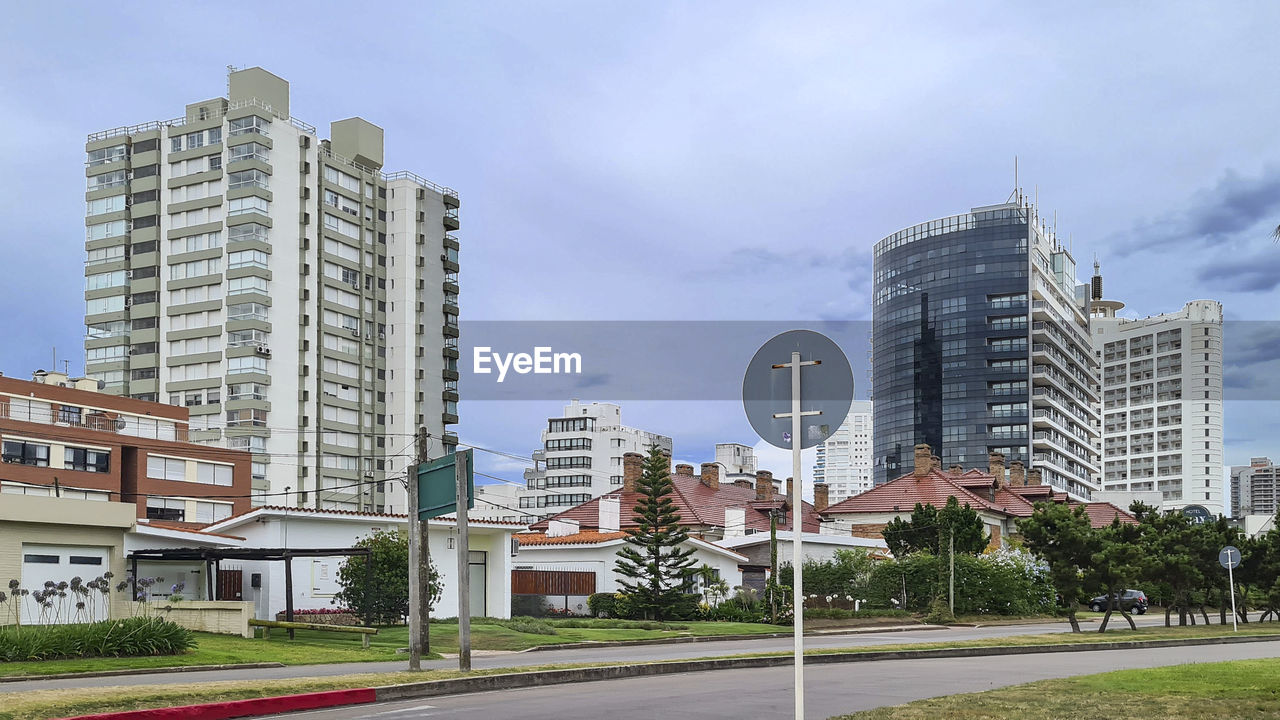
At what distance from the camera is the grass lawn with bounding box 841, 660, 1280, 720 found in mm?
13617

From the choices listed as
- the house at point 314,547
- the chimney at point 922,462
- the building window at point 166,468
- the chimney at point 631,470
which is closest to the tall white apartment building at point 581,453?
the chimney at point 922,462

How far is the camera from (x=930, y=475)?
246 ft

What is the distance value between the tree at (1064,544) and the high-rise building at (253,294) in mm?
63963

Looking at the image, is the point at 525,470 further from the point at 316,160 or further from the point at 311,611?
the point at 311,611

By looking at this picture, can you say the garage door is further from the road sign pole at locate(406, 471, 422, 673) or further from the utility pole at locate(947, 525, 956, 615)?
the utility pole at locate(947, 525, 956, 615)

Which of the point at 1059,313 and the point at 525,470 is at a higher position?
the point at 1059,313

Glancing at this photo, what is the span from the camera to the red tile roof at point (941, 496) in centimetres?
7119

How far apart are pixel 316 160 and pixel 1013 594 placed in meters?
68.2

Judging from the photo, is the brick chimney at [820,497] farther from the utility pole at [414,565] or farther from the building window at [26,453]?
the utility pole at [414,565]

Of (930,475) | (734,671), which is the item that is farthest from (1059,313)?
(734,671)

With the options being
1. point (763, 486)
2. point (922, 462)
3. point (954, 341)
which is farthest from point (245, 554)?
point (954, 341)

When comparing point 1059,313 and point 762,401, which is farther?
point 1059,313

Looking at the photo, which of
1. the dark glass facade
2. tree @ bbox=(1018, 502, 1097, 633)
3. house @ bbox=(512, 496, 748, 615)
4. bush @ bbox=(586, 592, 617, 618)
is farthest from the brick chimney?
the dark glass facade

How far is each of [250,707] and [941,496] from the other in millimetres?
60212
